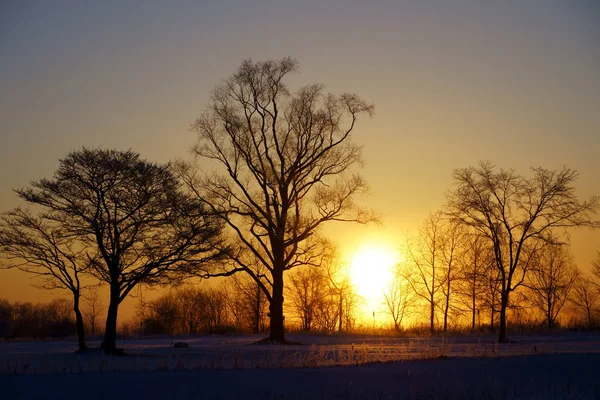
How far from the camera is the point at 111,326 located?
30500 mm

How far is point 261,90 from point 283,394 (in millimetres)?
→ 24815

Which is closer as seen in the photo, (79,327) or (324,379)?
(324,379)

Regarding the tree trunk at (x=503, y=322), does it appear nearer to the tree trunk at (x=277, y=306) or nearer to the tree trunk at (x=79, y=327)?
the tree trunk at (x=277, y=306)

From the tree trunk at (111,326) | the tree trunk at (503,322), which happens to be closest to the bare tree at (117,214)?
the tree trunk at (111,326)

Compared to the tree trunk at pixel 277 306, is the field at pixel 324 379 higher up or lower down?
lower down

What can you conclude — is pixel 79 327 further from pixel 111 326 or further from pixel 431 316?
pixel 431 316

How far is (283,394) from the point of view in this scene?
17469 millimetres

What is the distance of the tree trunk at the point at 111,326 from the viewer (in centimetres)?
3003

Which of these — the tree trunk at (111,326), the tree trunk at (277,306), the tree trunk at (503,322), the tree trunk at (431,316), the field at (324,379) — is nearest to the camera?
the field at (324,379)

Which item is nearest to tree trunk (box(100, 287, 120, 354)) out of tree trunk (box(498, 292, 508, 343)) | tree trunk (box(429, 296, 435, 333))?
tree trunk (box(498, 292, 508, 343))

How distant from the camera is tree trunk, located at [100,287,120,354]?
3003 cm

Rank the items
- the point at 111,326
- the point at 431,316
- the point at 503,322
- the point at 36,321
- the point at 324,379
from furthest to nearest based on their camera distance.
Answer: the point at 36,321 → the point at 431,316 → the point at 503,322 → the point at 111,326 → the point at 324,379

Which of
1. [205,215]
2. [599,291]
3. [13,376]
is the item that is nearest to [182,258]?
[205,215]

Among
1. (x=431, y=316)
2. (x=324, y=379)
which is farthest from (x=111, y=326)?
(x=431, y=316)
